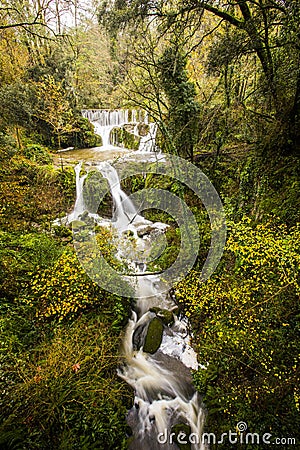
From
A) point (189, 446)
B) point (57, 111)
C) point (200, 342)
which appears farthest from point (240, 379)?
point (57, 111)

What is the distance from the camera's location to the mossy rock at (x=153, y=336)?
497cm

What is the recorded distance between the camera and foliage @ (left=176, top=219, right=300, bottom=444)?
3188 mm

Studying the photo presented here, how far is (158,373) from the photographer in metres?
4.64

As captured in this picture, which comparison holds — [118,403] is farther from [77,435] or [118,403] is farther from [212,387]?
[212,387]

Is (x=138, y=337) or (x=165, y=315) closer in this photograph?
(x=138, y=337)

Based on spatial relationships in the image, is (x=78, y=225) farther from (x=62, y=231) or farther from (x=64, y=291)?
(x=64, y=291)

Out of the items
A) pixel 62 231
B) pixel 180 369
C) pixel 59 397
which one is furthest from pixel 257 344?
pixel 62 231

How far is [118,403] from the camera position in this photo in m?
3.70

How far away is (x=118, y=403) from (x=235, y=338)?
2181 mm

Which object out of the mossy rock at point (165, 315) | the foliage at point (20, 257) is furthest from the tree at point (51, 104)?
the mossy rock at point (165, 315)

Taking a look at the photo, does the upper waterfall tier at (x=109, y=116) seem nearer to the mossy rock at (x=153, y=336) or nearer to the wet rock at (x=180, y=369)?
the mossy rock at (x=153, y=336)

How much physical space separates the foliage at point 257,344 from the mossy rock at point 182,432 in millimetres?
362

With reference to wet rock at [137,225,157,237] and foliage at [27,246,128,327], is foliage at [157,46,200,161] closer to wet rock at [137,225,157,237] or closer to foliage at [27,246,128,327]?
wet rock at [137,225,157,237]

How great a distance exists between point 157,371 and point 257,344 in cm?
224
